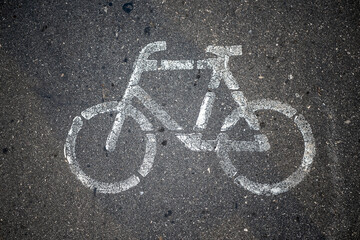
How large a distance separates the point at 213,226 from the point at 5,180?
103 inches

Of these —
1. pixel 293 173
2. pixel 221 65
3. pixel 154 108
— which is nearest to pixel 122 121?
pixel 154 108

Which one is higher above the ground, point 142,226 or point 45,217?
point 45,217

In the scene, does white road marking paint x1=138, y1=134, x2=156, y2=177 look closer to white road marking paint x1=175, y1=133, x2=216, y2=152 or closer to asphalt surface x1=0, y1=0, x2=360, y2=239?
asphalt surface x1=0, y1=0, x2=360, y2=239

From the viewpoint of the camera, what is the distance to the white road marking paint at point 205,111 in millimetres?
2480

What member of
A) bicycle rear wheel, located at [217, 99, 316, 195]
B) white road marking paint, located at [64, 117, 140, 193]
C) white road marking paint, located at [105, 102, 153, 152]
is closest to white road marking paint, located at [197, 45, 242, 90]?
bicycle rear wheel, located at [217, 99, 316, 195]

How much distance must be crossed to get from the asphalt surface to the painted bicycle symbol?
0.21ft

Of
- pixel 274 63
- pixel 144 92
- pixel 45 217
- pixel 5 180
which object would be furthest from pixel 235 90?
pixel 5 180

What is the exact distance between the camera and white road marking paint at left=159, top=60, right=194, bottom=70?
252cm

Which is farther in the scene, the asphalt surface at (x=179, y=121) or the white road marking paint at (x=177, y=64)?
the white road marking paint at (x=177, y=64)

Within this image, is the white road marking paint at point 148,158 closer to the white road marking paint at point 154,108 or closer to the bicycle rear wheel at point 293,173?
the white road marking paint at point 154,108

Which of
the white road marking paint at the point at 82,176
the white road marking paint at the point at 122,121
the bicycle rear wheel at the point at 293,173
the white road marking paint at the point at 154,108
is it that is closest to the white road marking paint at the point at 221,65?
the bicycle rear wheel at the point at 293,173

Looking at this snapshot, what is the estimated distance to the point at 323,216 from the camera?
2.39m

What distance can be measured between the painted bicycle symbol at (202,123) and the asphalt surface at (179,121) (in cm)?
6

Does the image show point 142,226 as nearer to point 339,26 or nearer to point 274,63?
point 274,63
